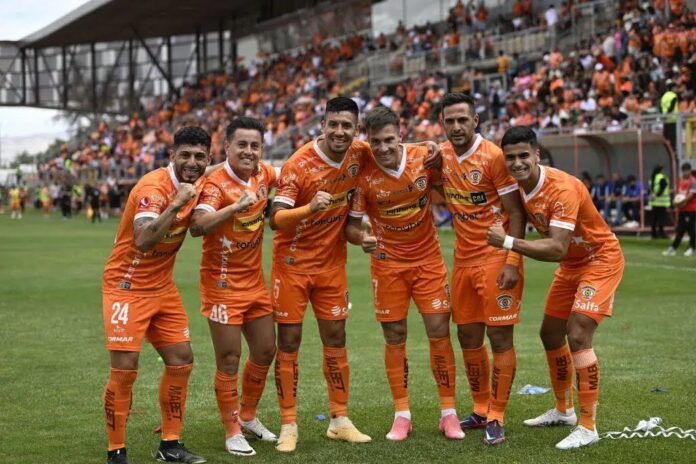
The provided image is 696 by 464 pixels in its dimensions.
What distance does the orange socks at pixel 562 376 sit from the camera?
7918mm

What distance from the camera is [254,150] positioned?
7.42 m

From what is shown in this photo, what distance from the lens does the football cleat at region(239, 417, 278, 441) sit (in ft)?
25.4

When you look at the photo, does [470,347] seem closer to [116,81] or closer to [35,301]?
[35,301]

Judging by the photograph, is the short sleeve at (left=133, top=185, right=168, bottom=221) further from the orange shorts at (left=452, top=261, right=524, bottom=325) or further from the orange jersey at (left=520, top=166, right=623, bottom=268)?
the orange jersey at (left=520, top=166, right=623, bottom=268)

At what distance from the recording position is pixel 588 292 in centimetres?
739

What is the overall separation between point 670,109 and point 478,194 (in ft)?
62.0

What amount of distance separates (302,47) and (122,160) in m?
12.1

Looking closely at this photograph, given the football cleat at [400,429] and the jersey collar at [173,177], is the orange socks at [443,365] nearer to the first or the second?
the football cleat at [400,429]

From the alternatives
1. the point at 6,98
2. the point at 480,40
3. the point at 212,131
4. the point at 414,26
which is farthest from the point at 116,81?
the point at 480,40

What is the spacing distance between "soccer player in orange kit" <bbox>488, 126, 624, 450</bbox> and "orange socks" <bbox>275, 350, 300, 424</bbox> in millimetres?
1851

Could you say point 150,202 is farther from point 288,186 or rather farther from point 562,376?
point 562,376

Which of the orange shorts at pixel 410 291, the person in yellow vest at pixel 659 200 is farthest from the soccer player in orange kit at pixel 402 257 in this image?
the person in yellow vest at pixel 659 200

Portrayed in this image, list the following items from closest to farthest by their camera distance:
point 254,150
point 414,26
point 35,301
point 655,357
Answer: point 254,150 → point 655,357 → point 35,301 → point 414,26

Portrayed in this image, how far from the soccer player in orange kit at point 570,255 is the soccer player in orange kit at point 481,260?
0.28 m
